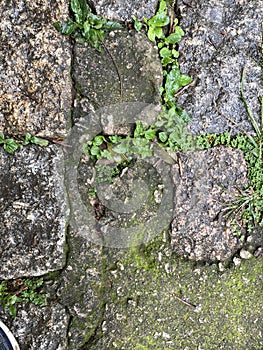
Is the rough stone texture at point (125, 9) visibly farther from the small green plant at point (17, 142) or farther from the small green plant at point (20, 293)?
the small green plant at point (20, 293)

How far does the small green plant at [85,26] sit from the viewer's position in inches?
94.2

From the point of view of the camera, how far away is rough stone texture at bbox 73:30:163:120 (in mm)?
2475

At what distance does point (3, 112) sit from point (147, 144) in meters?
0.83

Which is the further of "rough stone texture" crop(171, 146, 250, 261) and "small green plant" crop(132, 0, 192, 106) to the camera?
"rough stone texture" crop(171, 146, 250, 261)

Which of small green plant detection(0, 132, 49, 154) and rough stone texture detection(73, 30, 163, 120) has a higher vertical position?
rough stone texture detection(73, 30, 163, 120)

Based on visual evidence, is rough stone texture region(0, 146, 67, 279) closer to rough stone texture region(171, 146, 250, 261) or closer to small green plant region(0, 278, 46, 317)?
small green plant region(0, 278, 46, 317)

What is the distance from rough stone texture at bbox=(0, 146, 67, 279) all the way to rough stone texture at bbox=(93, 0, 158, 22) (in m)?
0.81

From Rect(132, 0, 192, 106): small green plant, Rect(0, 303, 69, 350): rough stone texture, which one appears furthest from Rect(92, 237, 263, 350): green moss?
Rect(132, 0, 192, 106): small green plant

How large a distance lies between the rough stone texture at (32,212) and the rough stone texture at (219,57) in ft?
2.83

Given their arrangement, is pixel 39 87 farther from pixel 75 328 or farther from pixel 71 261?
pixel 75 328

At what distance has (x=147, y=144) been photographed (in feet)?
8.36

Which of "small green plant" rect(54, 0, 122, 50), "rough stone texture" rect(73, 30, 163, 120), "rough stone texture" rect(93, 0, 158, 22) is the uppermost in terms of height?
"rough stone texture" rect(93, 0, 158, 22)

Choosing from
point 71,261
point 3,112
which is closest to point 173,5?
point 3,112

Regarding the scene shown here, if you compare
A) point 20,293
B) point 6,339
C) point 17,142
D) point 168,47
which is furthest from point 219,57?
point 6,339
